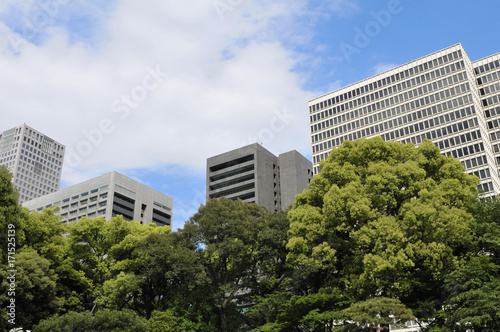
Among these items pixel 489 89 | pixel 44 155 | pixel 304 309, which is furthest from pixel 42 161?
pixel 304 309

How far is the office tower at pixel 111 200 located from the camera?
103438 millimetres

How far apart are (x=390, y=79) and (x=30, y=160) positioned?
396ft

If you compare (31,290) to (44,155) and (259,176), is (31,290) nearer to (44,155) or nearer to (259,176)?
(259,176)

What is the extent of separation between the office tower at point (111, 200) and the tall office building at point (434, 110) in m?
45.5

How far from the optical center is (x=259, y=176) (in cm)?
9744

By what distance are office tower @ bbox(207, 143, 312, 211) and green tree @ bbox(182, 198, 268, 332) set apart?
63654mm

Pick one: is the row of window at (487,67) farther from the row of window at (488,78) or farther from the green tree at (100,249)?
the green tree at (100,249)

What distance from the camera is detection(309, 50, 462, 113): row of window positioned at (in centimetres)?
8035

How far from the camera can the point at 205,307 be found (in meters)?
31.4

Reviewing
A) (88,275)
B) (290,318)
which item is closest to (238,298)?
(290,318)

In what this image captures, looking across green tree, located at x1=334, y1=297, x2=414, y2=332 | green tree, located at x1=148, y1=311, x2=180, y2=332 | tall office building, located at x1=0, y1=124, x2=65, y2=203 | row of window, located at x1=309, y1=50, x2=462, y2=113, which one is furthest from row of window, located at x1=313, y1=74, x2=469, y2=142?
tall office building, located at x1=0, y1=124, x2=65, y2=203

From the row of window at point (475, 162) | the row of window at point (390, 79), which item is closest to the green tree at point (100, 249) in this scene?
the row of window at point (475, 162)

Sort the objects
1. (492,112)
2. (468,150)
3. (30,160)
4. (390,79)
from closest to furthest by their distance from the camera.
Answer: (468,150) < (492,112) < (390,79) < (30,160)

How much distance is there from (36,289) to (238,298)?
13510mm
